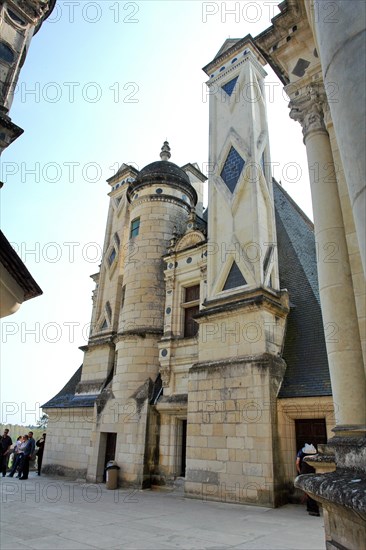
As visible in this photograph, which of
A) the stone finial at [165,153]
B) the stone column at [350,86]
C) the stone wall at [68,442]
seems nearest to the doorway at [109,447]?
the stone wall at [68,442]

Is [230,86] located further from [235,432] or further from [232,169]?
[235,432]

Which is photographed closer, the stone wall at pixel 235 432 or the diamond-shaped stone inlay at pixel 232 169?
the stone wall at pixel 235 432

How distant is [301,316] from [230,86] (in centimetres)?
840

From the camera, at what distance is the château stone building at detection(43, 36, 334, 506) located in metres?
8.81

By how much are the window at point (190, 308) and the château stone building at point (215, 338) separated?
0.04m

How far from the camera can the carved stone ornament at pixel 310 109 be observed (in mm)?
4543

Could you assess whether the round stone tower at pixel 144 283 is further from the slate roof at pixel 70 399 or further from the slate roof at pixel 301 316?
the slate roof at pixel 301 316

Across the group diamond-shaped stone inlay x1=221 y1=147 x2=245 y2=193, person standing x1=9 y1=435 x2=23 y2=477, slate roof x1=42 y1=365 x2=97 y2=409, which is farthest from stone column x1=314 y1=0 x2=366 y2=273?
person standing x1=9 y1=435 x2=23 y2=477

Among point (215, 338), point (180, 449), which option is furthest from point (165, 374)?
point (215, 338)

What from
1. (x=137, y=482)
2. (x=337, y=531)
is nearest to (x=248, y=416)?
(x=137, y=482)

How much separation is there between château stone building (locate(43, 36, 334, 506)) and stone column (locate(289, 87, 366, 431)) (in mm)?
5309

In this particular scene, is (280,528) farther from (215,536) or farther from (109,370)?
(109,370)

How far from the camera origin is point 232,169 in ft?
39.8

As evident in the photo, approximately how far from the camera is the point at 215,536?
18.2 ft
